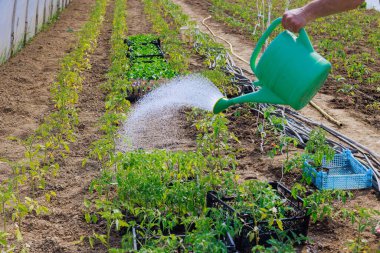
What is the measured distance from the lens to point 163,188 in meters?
3.38

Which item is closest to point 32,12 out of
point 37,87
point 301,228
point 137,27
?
point 137,27

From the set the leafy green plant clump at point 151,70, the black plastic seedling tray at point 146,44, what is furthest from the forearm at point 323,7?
the black plastic seedling tray at point 146,44

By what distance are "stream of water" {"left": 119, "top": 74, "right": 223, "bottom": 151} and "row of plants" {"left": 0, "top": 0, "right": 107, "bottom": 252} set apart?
1.85ft

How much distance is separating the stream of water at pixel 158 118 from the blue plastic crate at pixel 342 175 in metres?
1.04

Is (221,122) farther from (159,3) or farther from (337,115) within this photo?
(159,3)

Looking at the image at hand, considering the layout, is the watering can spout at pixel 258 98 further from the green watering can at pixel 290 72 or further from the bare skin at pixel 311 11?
the bare skin at pixel 311 11

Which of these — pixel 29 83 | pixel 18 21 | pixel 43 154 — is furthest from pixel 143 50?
pixel 43 154

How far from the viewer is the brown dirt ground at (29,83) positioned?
548 cm

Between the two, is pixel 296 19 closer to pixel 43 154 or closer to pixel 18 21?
Result: pixel 43 154

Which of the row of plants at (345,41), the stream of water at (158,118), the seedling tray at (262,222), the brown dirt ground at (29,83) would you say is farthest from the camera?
the row of plants at (345,41)

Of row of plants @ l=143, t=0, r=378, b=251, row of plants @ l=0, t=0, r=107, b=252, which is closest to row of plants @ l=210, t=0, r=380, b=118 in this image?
row of plants @ l=143, t=0, r=378, b=251

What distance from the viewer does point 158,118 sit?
19.5 ft

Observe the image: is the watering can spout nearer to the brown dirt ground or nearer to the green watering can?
the green watering can

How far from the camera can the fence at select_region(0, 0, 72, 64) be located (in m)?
7.82
